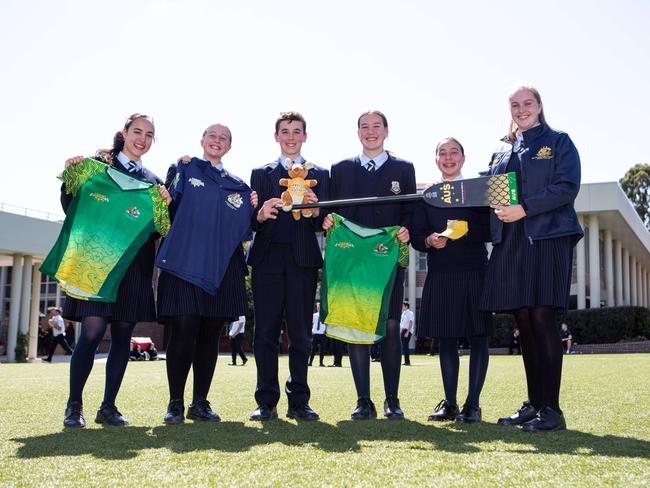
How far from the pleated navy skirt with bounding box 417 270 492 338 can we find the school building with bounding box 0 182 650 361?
2428 centimetres

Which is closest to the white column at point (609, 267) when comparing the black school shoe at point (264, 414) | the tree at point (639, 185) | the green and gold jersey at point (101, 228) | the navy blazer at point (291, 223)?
the tree at point (639, 185)

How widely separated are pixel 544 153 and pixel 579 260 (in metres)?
31.9

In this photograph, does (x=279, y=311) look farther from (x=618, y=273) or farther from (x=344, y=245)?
(x=618, y=273)

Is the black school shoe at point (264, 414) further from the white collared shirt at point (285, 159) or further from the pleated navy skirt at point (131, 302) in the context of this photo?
the white collared shirt at point (285, 159)

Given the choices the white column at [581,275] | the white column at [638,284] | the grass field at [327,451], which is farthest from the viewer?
the white column at [638,284]

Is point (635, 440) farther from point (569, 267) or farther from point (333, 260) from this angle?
point (333, 260)

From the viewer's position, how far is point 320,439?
358 centimetres

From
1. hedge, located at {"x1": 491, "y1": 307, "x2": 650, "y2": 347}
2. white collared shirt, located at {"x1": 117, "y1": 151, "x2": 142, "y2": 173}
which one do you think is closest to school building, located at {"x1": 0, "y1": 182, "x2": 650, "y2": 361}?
hedge, located at {"x1": 491, "y1": 307, "x2": 650, "y2": 347}

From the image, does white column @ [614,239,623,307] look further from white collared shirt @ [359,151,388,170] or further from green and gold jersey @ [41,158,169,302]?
green and gold jersey @ [41,158,169,302]

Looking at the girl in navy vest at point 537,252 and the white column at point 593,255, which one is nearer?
the girl in navy vest at point 537,252

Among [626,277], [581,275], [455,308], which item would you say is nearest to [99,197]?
[455,308]

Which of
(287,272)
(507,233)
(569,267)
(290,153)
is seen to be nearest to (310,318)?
(287,272)

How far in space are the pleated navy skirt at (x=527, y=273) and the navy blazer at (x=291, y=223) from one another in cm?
136

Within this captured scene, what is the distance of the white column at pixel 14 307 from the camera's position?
27.0 metres
